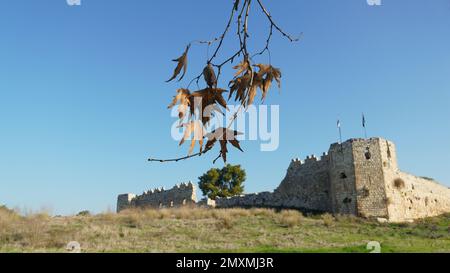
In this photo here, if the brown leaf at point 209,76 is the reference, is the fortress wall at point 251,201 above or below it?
above

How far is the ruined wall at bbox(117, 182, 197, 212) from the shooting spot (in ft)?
107

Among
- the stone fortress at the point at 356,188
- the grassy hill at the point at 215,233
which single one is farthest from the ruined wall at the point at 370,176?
the grassy hill at the point at 215,233

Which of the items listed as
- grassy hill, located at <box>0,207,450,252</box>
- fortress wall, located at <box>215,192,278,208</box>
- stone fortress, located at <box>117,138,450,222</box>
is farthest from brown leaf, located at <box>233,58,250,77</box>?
fortress wall, located at <box>215,192,278,208</box>

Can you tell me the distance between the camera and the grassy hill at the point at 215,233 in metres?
13.1

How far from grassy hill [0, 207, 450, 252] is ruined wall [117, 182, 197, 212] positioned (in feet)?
29.1

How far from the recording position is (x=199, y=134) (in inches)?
60.9

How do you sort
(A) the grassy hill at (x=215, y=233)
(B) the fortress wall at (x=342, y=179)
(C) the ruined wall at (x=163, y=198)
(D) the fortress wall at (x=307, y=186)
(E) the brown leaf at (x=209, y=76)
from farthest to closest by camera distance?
(C) the ruined wall at (x=163, y=198) < (D) the fortress wall at (x=307, y=186) < (B) the fortress wall at (x=342, y=179) < (A) the grassy hill at (x=215, y=233) < (E) the brown leaf at (x=209, y=76)

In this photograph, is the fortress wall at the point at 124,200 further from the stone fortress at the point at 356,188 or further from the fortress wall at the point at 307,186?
the fortress wall at the point at 307,186

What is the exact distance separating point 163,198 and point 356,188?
55.3ft

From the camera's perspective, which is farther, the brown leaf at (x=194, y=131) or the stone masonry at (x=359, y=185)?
the stone masonry at (x=359, y=185)

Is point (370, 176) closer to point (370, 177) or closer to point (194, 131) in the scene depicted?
point (370, 177)
